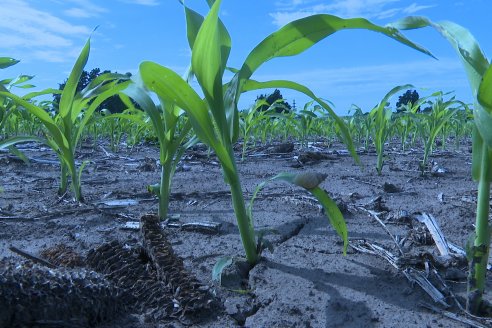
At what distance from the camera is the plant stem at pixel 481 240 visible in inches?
37.7

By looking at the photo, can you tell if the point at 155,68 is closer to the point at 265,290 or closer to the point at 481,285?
the point at 265,290

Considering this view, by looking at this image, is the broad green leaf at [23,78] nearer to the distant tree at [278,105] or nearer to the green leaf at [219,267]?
the distant tree at [278,105]

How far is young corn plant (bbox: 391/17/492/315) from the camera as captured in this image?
905mm

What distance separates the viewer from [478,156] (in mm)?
993

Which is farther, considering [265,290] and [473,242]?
[265,290]

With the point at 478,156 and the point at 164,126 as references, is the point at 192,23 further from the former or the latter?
the point at 478,156

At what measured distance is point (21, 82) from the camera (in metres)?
3.60

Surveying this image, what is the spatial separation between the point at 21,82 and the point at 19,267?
3.01 meters

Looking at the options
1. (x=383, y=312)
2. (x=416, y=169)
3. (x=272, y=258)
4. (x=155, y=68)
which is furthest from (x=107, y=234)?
(x=416, y=169)

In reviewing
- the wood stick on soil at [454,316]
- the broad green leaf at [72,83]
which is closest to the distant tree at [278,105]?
the broad green leaf at [72,83]

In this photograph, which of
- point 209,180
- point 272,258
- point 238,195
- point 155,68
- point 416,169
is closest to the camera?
point 155,68

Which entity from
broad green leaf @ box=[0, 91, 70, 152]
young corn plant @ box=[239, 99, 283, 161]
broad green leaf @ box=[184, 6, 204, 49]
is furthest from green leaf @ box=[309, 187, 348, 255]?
young corn plant @ box=[239, 99, 283, 161]

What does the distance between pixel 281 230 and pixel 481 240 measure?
0.76 meters

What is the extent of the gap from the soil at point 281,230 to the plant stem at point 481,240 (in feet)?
0.22
